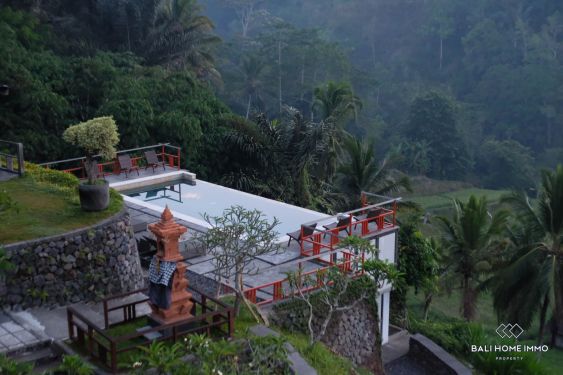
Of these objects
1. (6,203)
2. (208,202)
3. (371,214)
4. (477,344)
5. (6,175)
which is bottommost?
(477,344)

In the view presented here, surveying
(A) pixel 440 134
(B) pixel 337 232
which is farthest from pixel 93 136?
(A) pixel 440 134

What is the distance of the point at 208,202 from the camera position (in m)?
17.4

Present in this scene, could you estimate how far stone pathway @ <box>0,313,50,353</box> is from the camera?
8992 mm

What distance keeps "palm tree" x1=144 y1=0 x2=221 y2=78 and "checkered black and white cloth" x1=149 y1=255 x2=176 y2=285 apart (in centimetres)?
2448

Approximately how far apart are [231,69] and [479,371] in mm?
43792

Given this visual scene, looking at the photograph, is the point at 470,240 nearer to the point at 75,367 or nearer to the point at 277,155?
the point at 277,155

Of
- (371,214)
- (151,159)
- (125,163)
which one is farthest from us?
Answer: (151,159)

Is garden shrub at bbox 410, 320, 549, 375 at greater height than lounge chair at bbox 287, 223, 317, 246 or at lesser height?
lesser

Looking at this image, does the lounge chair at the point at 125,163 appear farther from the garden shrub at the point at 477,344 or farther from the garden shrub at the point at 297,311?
the garden shrub at the point at 297,311

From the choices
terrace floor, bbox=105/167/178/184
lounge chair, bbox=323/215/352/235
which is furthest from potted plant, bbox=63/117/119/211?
terrace floor, bbox=105/167/178/184

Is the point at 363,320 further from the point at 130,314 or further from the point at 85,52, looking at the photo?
the point at 85,52

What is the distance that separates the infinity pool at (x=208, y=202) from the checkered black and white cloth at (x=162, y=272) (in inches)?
235

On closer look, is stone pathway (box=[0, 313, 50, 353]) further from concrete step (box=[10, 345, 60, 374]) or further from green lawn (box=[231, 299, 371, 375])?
green lawn (box=[231, 299, 371, 375])

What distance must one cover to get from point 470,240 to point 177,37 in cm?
1929
